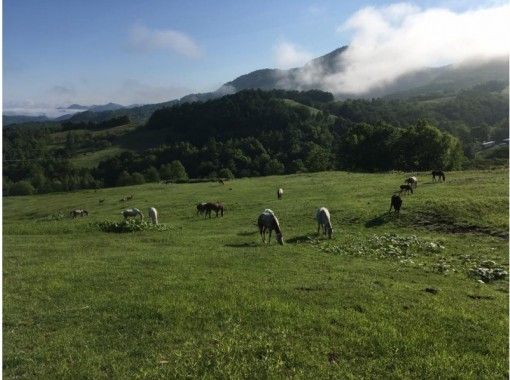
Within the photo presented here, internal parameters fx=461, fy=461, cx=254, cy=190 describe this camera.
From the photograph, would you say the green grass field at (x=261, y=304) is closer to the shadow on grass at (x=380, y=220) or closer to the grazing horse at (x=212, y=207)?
the shadow on grass at (x=380, y=220)

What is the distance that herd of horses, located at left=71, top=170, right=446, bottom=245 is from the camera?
33156 millimetres

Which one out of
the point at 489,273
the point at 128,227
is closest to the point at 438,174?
the point at 128,227

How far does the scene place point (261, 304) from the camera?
1608cm

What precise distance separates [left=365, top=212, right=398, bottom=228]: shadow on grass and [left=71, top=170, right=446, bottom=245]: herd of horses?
3.01ft

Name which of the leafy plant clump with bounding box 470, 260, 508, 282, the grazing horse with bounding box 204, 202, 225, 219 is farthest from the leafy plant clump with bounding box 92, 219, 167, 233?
the leafy plant clump with bounding box 470, 260, 508, 282

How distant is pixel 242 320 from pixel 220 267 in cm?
895

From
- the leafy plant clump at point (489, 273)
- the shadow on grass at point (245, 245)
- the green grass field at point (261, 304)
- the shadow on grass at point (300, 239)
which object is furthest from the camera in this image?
the shadow on grass at point (300, 239)

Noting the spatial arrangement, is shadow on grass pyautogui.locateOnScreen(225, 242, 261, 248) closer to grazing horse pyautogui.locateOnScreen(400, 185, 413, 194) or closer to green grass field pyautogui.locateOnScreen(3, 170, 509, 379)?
green grass field pyautogui.locateOnScreen(3, 170, 509, 379)

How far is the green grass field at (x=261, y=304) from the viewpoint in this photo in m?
11.9

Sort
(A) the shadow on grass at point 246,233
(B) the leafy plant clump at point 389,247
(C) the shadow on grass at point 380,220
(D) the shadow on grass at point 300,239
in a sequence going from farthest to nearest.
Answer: (C) the shadow on grass at point 380,220
(A) the shadow on grass at point 246,233
(D) the shadow on grass at point 300,239
(B) the leafy plant clump at point 389,247

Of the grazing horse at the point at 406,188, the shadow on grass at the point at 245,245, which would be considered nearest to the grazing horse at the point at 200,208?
the shadow on grass at the point at 245,245

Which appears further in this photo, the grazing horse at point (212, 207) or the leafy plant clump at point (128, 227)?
the grazing horse at point (212, 207)

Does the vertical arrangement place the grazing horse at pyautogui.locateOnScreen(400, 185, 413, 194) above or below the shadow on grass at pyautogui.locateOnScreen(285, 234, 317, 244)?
above

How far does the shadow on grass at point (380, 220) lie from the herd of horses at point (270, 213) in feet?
3.01
